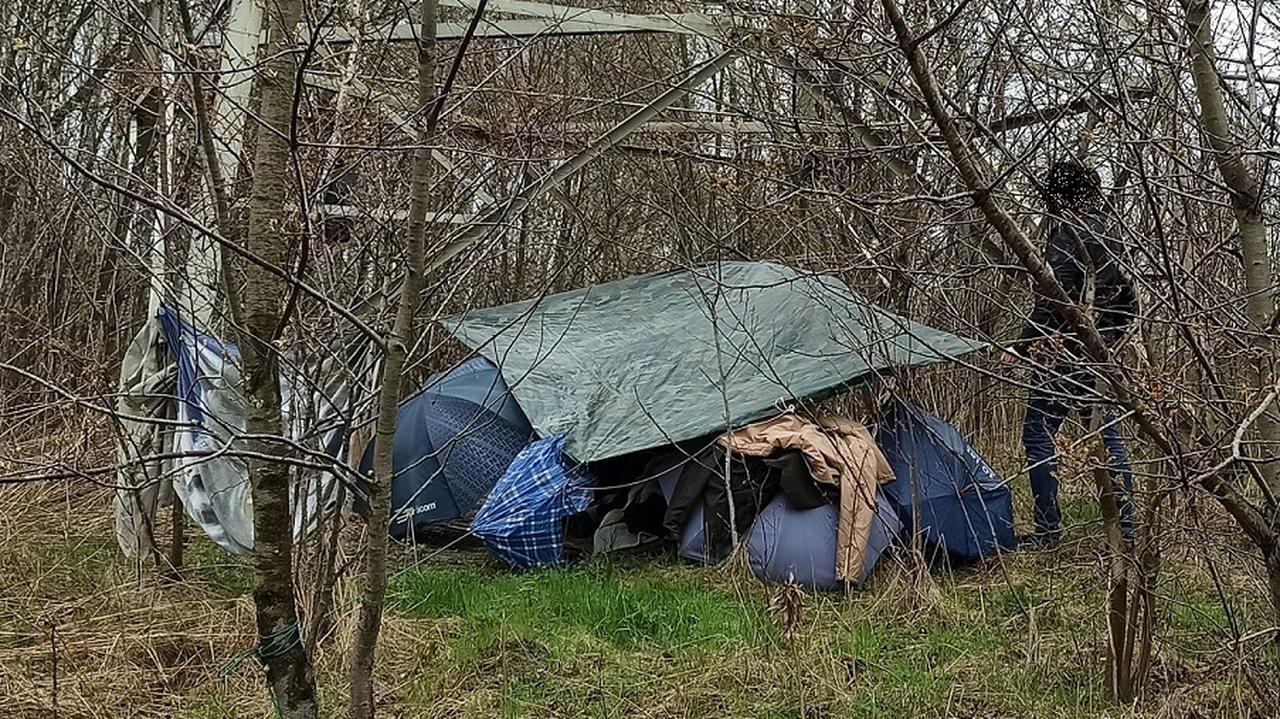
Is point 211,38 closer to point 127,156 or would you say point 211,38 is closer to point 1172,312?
point 127,156

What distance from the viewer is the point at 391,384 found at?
7.00ft

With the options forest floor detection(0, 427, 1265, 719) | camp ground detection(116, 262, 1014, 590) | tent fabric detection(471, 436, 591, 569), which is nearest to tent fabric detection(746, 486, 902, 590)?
camp ground detection(116, 262, 1014, 590)

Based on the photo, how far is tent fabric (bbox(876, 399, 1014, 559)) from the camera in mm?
5164

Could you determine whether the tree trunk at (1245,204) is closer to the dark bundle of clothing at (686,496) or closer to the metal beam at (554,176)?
the metal beam at (554,176)

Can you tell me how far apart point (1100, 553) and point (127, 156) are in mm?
5665

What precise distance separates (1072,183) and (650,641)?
2.49 meters

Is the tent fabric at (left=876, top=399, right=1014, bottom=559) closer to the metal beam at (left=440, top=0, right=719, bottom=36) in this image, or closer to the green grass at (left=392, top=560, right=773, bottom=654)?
the green grass at (left=392, top=560, right=773, bottom=654)

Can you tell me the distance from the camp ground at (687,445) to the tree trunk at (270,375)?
1.57 m

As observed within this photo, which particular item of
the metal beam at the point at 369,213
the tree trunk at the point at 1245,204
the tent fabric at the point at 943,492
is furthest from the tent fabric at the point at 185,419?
the tree trunk at the point at 1245,204

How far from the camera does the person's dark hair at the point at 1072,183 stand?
268cm

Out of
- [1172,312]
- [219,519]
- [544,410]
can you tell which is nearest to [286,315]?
[1172,312]

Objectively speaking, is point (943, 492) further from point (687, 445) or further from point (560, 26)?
point (560, 26)

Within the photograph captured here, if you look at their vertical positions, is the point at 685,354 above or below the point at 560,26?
below

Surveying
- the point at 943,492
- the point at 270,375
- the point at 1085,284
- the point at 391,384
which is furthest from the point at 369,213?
the point at 943,492
